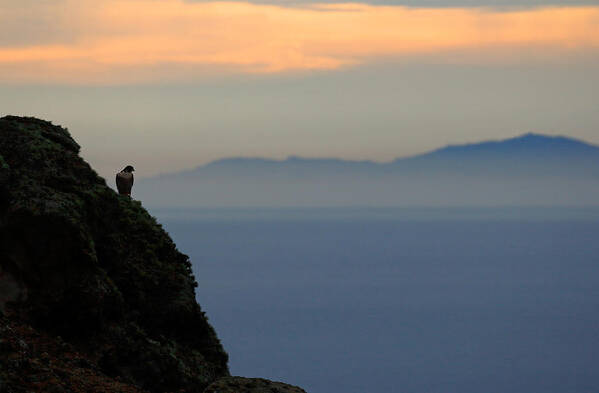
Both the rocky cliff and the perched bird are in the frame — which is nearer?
the rocky cliff

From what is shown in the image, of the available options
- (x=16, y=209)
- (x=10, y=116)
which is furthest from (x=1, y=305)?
(x=10, y=116)

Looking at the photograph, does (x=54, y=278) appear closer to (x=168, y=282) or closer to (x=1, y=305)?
(x=1, y=305)

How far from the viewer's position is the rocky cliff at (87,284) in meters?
22.1

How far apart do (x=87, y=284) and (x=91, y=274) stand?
1.28 ft

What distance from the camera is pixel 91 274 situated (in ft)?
77.2

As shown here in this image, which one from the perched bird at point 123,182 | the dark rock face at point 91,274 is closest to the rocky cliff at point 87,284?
the dark rock face at point 91,274

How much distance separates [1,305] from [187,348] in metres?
6.57

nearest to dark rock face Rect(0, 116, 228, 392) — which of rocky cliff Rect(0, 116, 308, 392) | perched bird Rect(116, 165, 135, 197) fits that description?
rocky cliff Rect(0, 116, 308, 392)

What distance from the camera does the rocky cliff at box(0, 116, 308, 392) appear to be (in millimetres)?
22078

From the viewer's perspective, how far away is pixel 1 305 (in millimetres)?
22156

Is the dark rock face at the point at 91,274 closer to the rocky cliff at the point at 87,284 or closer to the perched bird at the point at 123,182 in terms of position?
the rocky cliff at the point at 87,284

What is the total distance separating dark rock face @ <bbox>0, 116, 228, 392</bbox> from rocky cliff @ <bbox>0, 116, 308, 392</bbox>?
1.2 inches

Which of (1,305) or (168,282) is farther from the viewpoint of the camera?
(168,282)

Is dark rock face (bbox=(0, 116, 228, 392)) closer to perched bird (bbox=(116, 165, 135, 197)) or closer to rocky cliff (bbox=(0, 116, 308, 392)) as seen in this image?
rocky cliff (bbox=(0, 116, 308, 392))
